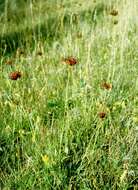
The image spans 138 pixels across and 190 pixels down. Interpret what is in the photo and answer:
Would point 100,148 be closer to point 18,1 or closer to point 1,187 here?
point 1,187

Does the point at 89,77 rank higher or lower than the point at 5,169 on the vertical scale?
higher

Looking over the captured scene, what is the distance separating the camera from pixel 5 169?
8.10 feet

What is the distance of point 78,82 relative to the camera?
332cm

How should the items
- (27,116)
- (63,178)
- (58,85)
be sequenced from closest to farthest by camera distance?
(63,178), (27,116), (58,85)

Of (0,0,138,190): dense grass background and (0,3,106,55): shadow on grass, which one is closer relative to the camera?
(0,0,138,190): dense grass background

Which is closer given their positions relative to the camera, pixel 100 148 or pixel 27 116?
pixel 100 148

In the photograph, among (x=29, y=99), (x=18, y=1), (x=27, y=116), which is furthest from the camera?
(x=18, y=1)

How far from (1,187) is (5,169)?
131mm

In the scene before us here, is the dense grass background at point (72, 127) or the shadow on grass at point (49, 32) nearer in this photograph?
the dense grass background at point (72, 127)

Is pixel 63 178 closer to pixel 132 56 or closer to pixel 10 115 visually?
pixel 10 115

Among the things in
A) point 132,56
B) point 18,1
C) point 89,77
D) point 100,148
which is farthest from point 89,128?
point 18,1

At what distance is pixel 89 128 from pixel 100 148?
0.80 ft

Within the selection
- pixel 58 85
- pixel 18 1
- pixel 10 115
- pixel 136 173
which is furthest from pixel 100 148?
pixel 18 1

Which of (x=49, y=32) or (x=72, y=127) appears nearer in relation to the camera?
(x=72, y=127)
